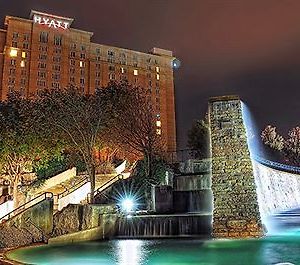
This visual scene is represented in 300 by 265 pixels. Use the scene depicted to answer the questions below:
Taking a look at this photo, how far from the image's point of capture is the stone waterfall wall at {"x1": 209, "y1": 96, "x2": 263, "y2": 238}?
13.6 meters

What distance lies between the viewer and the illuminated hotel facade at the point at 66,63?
80.4 metres

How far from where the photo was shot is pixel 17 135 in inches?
935

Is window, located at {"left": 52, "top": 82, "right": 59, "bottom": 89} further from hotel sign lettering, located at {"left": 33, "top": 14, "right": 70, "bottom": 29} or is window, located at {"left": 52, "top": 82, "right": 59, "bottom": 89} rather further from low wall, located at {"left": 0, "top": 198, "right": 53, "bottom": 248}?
low wall, located at {"left": 0, "top": 198, "right": 53, "bottom": 248}

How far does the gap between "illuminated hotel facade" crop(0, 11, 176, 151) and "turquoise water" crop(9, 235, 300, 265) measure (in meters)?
69.7

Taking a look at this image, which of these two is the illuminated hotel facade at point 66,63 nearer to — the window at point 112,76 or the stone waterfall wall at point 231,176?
the window at point 112,76

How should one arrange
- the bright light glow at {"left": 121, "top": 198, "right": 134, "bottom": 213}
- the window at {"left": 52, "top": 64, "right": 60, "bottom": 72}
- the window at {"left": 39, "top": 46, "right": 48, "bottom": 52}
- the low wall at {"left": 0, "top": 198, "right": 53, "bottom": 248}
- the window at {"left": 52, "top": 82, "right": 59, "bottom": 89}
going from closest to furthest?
the low wall at {"left": 0, "top": 198, "right": 53, "bottom": 248}
the bright light glow at {"left": 121, "top": 198, "right": 134, "bottom": 213}
the window at {"left": 52, "top": 82, "right": 59, "bottom": 89}
the window at {"left": 39, "top": 46, "right": 48, "bottom": 52}
the window at {"left": 52, "top": 64, "right": 60, "bottom": 72}

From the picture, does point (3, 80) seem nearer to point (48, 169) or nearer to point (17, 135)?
point (48, 169)

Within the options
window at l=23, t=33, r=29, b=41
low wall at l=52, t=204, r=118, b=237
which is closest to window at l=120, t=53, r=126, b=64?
window at l=23, t=33, r=29, b=41

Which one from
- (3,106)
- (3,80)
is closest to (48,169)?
(3,106)

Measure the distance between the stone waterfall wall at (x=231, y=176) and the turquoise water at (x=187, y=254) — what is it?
36.0 inches

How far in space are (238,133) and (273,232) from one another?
14.3 ft

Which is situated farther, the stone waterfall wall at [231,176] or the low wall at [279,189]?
the low wall at [279,189]

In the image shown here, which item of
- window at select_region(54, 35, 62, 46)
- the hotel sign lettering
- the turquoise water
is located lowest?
the turquoise water

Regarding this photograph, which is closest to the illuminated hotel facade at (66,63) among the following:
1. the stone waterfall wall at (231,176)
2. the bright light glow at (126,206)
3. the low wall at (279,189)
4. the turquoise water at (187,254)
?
the low wall at (279,189)
